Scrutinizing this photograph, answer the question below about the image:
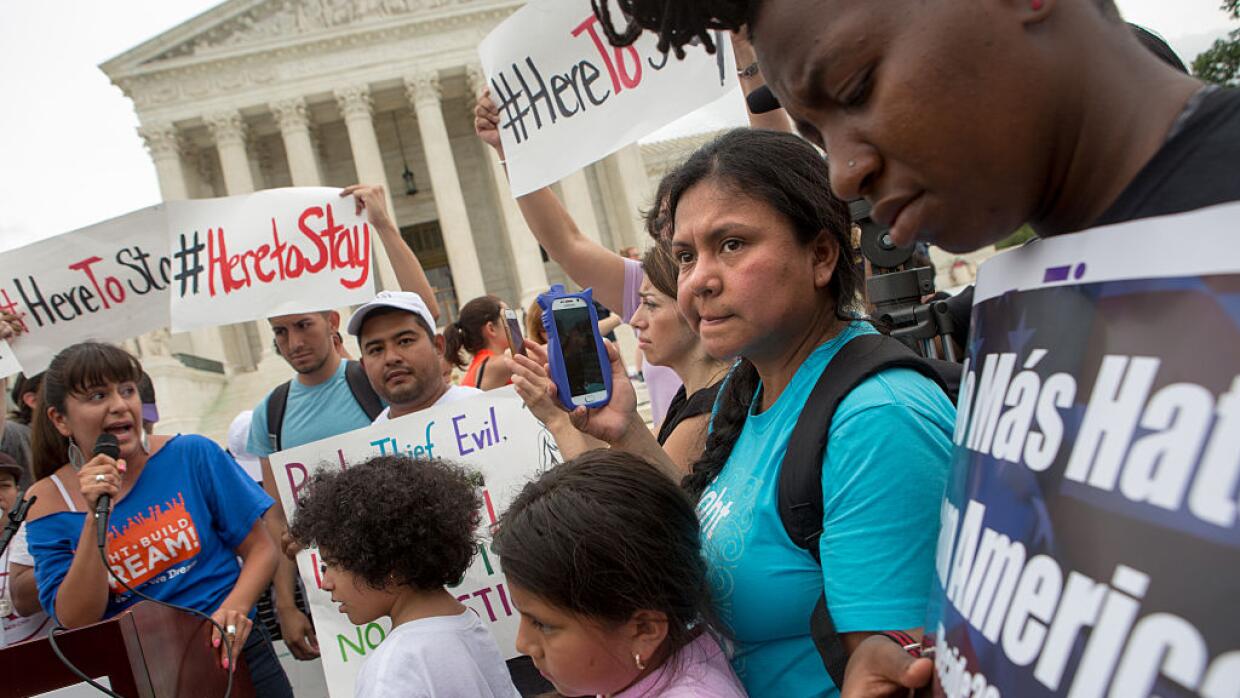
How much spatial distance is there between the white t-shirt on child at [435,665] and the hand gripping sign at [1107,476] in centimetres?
164

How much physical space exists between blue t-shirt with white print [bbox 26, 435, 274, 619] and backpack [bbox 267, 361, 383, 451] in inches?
35.9

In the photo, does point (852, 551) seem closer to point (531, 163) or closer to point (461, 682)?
point (461, 682)

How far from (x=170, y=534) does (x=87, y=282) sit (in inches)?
109

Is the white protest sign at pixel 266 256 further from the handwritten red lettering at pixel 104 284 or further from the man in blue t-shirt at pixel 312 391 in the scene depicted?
the handwritten red lettering at pixel 104 284

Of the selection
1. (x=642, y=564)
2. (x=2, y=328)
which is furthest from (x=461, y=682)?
(x=2, y=328)

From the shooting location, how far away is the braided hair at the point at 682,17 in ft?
3.48

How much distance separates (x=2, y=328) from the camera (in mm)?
5016

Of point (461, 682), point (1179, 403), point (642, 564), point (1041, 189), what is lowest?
point (461, 682)

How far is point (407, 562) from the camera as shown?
2.55 metres

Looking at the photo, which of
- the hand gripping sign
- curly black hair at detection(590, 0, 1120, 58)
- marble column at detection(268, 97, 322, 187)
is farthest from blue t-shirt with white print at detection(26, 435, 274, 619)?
marble column at detection(268, 97, 322, 187)

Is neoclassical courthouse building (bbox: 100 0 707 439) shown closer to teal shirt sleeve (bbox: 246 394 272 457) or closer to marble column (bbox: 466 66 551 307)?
marble column (bbox: 466 66 551 307)

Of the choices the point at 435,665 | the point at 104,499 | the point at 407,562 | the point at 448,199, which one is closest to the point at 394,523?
the point at 407,562

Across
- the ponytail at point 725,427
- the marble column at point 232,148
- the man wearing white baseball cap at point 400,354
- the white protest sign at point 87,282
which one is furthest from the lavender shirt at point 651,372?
the marble column at point 232,148

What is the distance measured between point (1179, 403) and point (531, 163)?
3225 mm
